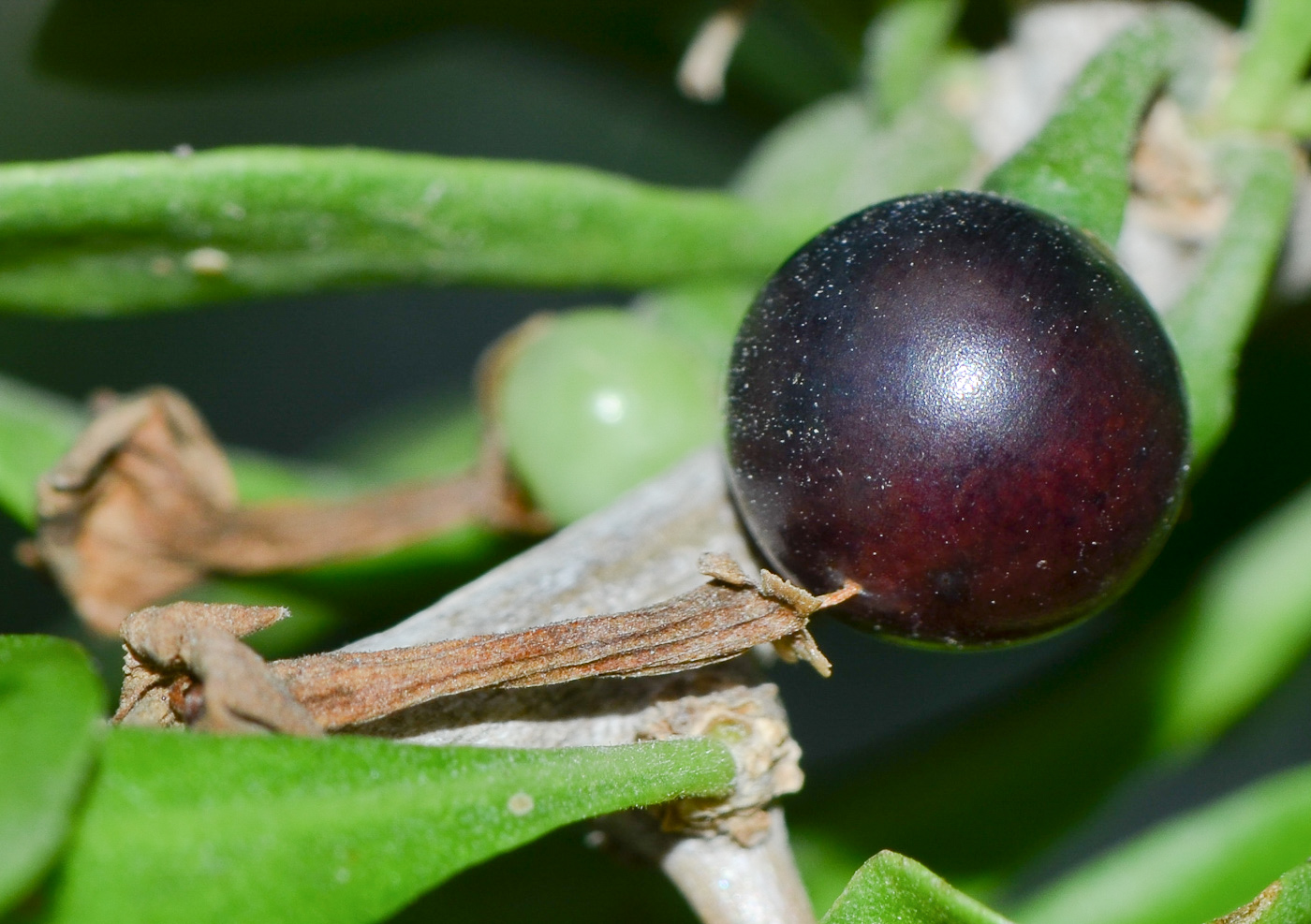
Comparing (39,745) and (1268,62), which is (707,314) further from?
(39,745)

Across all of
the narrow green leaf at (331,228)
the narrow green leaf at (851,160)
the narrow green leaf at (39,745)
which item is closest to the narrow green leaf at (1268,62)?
the narrow green leaf at (851,160)

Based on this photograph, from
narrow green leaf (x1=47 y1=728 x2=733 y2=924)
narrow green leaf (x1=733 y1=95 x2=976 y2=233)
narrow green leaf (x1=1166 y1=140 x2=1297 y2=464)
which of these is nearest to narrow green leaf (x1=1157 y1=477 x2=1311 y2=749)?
narrow green leaf (x1=1166 y1=140 x2=1297 y2=464)

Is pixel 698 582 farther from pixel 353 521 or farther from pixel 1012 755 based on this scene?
pixel 1012 755

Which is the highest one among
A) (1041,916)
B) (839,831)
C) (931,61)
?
(931,61)

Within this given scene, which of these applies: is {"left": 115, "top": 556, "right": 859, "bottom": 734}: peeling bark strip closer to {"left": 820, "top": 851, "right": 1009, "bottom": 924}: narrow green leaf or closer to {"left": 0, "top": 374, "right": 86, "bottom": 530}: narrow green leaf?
{"left": 820, "top": 851, "right": 1009, "bottom": 924}: narrow green leaf

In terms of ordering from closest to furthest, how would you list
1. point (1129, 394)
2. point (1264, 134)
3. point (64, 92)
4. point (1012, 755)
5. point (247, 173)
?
point (1129, 394) → point (247, 173) → point (1264, 134) → point (1012, 755) → point (64, 92)

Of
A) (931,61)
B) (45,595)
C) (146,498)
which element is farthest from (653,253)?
(45,595)
